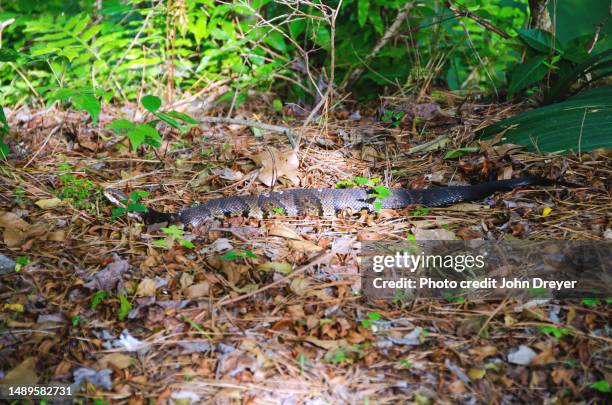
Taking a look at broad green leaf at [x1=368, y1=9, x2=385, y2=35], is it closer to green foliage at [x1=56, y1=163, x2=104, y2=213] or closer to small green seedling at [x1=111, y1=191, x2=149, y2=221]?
small green seedling at [x1=111, y1=191, x2=149, y2=221]

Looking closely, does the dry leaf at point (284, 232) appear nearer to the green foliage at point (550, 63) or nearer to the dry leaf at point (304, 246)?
the dry leaf at point (304, 246)

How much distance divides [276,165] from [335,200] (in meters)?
0.64

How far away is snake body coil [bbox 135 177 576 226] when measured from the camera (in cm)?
376

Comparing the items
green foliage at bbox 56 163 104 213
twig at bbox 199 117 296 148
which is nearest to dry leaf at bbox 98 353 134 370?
green foliage at bbox 56 163 104 213

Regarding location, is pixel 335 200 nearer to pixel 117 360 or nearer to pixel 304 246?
pixel 304 246

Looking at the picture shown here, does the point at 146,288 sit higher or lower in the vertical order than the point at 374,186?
lower

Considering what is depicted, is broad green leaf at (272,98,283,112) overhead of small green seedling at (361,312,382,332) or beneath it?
overhead

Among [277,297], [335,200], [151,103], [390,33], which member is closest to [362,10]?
[390,33]

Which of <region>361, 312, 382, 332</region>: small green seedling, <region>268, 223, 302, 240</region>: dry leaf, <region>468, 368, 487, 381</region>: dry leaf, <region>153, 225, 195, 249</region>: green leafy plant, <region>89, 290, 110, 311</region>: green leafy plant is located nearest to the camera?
<region>468, 368, 487, 381</region>: dry leaf

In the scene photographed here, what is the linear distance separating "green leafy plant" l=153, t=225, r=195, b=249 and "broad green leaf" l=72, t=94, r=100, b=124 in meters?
1.01

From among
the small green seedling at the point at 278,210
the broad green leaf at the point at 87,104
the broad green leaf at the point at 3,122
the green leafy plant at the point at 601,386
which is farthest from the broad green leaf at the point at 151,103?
the green leafy plant at the point at 601,386

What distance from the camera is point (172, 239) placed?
335 cm

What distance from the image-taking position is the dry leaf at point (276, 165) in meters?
4.17

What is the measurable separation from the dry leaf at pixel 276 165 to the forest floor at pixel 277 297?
0.05 ft
